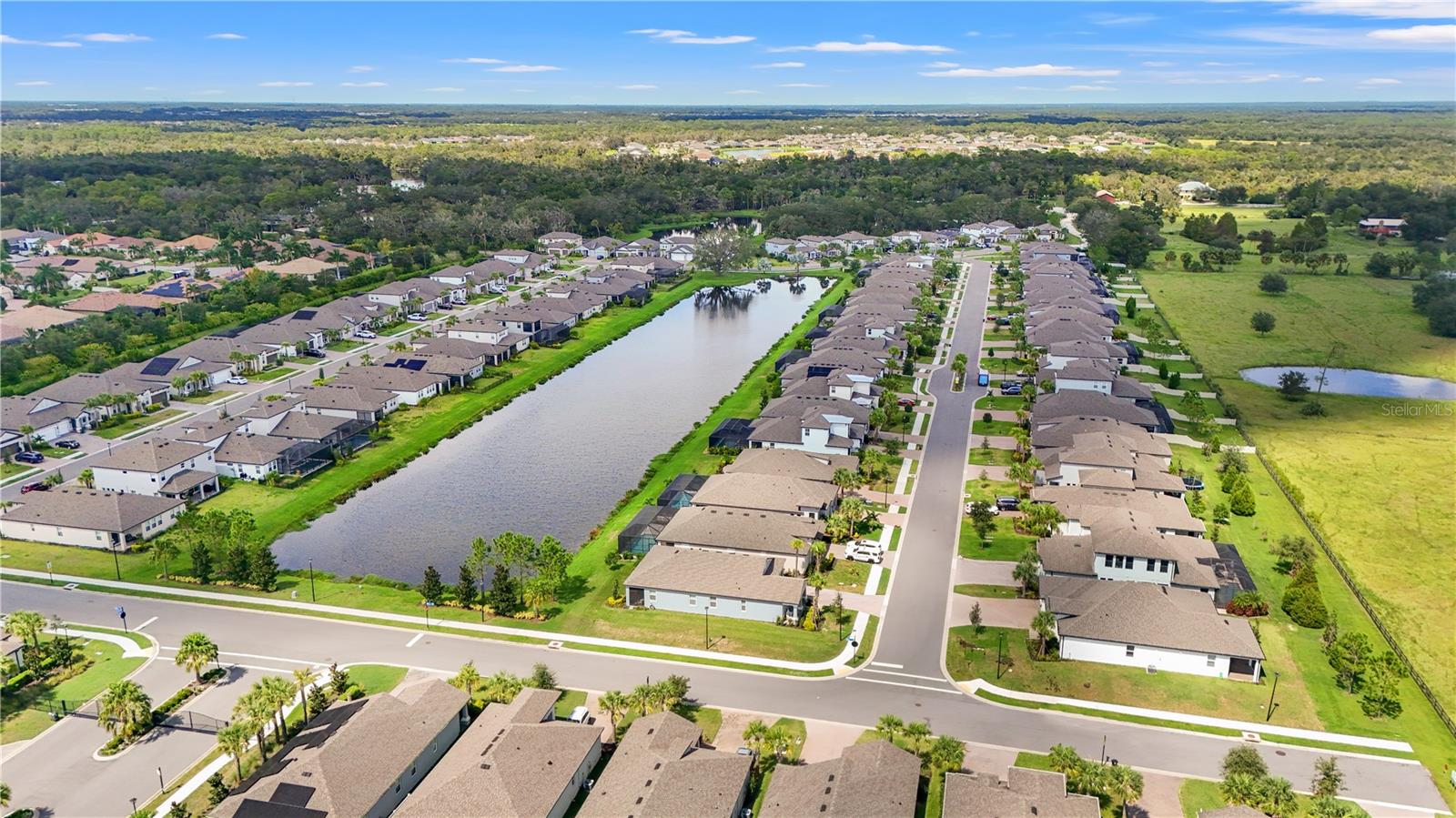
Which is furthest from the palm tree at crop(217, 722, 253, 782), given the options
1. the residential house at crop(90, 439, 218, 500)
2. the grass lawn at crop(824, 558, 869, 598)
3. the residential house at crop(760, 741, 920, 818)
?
the residential house at crop(90, 439, 218, 500)

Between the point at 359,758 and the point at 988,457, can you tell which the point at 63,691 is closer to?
the point at 359,758

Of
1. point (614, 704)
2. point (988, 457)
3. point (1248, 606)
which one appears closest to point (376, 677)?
point (614, 704)

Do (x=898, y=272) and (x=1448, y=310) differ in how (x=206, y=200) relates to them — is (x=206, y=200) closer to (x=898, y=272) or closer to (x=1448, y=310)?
(x=898, y=272)

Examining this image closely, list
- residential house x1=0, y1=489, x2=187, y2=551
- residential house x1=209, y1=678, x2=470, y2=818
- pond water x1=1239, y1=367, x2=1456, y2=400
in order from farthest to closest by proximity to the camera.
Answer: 1. pond water x1=1239, y1=367, x2=1456, y2=400
2. residential house x1=0, y1=489, x2=187, y2=551
3. residential house x1=209, y1=678, x2=470, y2=818

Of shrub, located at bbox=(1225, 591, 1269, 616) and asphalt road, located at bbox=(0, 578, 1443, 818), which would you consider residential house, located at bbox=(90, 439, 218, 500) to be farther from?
shrub, located at bbox=(1225, 591, 1269, 616)

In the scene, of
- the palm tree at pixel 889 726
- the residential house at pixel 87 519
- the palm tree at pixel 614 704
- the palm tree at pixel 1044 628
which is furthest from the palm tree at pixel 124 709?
the palm tree at pixel 1044 628

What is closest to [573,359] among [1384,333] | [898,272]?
[898,272]
